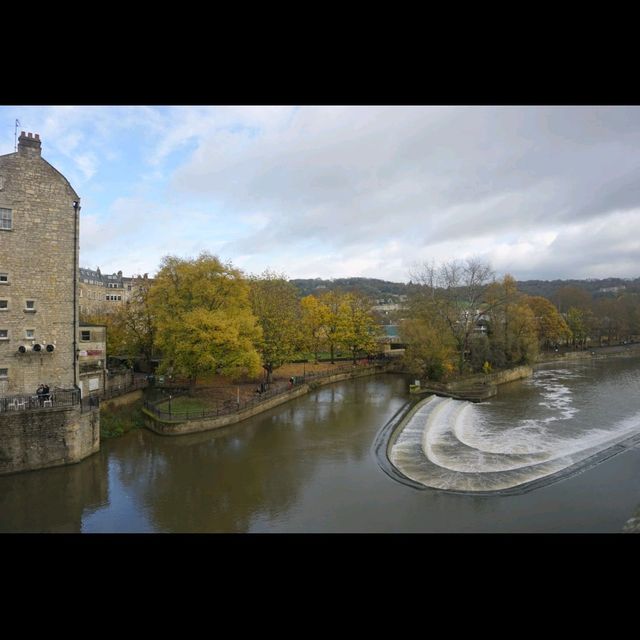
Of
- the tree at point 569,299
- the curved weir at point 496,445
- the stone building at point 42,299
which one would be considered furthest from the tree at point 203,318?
the tree at point 569,299

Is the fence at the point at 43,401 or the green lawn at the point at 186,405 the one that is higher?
the fence at the point at 43,401

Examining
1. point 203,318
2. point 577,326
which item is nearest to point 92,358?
point 203,318

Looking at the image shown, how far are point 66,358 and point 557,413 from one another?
72.5 feet

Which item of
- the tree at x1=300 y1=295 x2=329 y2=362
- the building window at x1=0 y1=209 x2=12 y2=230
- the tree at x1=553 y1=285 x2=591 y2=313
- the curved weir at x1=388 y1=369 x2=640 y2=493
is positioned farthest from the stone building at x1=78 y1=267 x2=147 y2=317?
the tree at x1=553 y1=285 x2=591 y2=313

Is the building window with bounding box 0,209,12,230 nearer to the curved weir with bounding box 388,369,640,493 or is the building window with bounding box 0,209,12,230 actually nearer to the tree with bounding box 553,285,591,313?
the curved weir with bounding box 388,369,640,493

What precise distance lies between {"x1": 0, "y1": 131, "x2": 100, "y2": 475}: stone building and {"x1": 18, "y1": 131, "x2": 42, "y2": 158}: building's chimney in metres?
0.03

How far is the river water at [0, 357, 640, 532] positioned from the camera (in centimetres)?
1100

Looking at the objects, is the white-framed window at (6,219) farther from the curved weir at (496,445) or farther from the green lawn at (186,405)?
the curved weir at (496,445)

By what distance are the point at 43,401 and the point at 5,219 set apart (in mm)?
6414

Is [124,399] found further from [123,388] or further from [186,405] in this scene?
[186,405]

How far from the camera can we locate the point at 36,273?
1606cm

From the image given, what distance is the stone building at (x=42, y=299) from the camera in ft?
49.0
